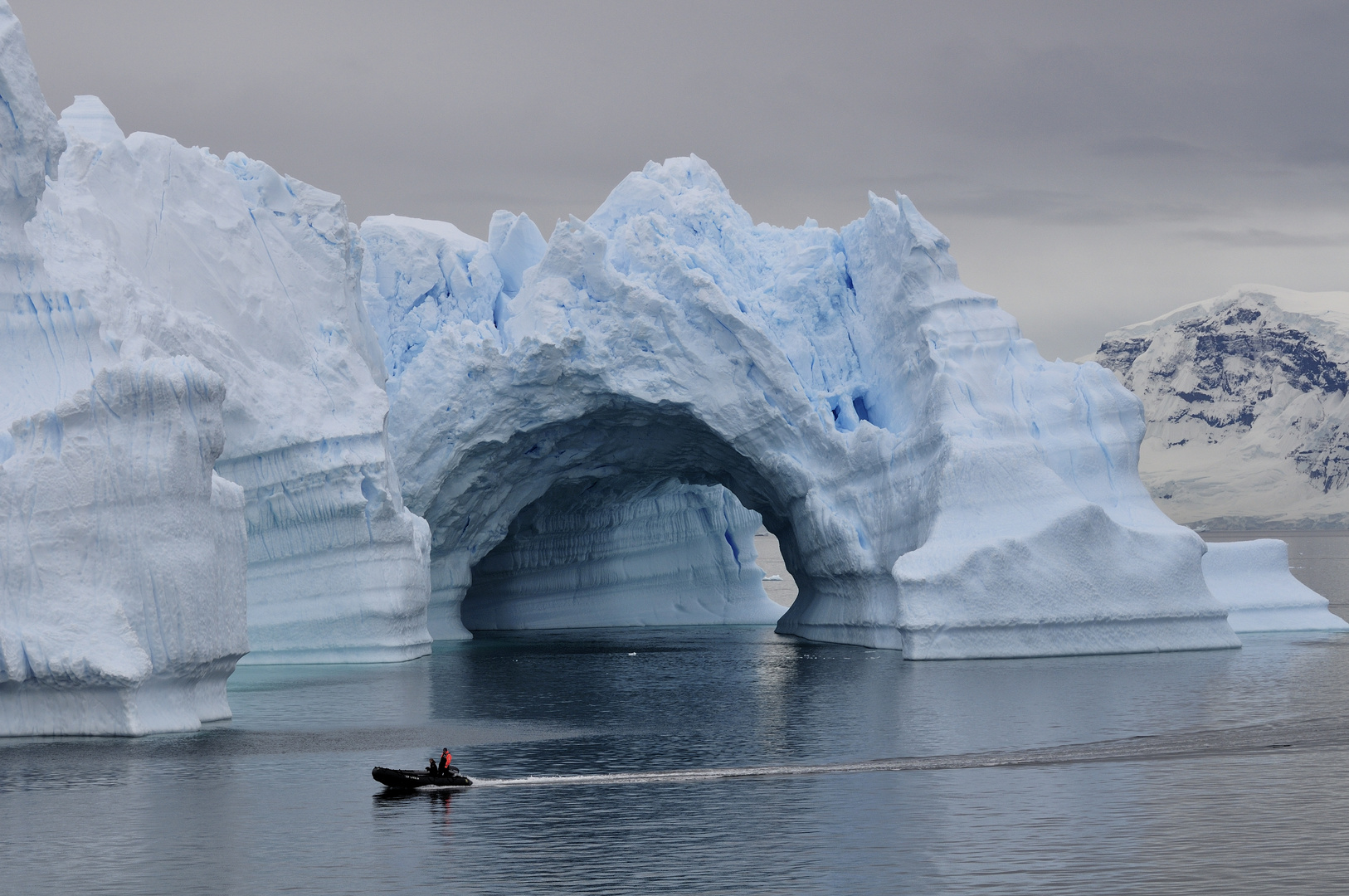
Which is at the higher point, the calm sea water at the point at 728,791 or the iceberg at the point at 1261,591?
the iceberg at the point at 1261,591

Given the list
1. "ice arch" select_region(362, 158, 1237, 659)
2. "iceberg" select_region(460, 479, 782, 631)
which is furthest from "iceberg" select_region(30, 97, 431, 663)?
"iceberg" select_region(460, 479, 782, 631)

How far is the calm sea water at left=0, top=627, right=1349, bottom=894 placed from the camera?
14.7m

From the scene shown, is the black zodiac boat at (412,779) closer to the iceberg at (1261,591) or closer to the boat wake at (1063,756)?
the boat wake at (1063,756)

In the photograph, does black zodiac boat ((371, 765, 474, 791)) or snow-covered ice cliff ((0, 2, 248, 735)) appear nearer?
black zodiac boat ((371, 765, 474, 791))

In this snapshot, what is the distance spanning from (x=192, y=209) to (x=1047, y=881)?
26794mm

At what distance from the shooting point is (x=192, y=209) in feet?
116

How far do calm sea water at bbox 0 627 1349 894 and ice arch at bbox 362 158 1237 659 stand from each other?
3.55 meters

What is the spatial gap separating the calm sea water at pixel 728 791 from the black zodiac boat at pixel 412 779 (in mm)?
183

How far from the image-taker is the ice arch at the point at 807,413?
111 ft

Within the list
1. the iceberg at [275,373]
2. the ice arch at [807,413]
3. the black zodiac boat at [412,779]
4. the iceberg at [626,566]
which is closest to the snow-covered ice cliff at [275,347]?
the iceberg at [275,373]

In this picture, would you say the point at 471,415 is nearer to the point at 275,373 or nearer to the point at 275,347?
the point at 275,347

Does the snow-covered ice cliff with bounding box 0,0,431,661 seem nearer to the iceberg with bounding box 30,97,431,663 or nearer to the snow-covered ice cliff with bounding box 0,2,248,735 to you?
the iceberg with bounding box 30,97,431,663

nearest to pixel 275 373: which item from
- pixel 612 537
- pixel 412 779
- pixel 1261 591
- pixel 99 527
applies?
pixel 99 527

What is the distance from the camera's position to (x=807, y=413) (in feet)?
129
